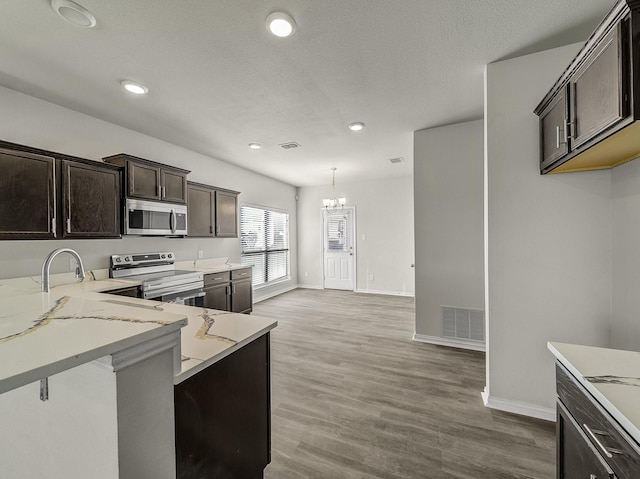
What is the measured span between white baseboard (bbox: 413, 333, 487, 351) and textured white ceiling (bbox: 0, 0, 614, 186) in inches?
104

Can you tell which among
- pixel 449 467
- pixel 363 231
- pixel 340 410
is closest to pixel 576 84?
pixel 449 467

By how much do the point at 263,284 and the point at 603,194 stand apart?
5363 millimetres

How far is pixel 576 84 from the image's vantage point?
1496mm

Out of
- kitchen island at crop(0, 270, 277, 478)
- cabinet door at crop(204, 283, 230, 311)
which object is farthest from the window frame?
kitchen island at crop(0, 270, 277, 478)

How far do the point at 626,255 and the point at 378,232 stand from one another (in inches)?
192

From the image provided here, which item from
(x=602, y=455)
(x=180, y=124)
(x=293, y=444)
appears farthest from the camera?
(x=180, y=124)

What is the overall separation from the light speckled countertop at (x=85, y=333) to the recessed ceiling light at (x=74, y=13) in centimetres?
168

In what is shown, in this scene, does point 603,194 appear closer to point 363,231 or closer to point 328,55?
point 328,55

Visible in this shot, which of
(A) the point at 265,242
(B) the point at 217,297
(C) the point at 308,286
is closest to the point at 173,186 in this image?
(B) the point at 217,297

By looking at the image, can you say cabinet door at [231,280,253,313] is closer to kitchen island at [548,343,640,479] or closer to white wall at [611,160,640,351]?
kitchen island at [548,343,640,479]

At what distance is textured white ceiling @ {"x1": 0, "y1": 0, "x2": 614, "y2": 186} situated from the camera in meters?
1.64

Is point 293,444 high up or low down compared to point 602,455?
down

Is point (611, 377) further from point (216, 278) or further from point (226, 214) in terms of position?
point (226, 214)

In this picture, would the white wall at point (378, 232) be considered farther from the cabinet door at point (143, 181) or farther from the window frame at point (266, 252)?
the cabinet door at point (143, 181)
